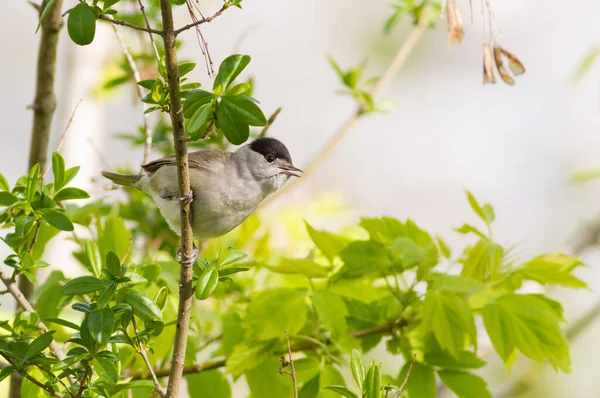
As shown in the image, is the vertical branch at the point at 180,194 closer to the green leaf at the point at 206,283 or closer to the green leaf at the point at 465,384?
the green leaf at the point at 206,283

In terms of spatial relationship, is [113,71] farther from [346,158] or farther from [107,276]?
[346,158]

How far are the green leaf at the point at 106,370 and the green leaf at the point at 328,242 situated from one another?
0.84 meters

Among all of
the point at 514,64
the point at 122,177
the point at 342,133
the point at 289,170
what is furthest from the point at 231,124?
the point at 342,133

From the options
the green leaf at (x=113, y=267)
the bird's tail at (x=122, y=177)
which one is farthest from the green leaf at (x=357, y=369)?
the bird's tail at (x=122, y=177)

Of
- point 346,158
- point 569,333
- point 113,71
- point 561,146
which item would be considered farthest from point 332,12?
point 569,333

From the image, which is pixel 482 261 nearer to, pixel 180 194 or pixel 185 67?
pixel 180 194

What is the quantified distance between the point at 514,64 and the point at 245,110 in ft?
2.54

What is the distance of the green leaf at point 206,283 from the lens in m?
1.55

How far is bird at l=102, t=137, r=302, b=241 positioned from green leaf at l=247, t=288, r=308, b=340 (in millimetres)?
328

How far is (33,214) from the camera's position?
1780 millimetres

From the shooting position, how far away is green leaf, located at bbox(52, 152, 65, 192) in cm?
180

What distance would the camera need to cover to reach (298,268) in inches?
88.4

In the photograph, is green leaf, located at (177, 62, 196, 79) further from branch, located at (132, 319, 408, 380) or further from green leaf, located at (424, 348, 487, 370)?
green leaf, located at (424, 348, 487, 370)

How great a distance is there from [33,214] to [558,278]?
1450 millimetres
